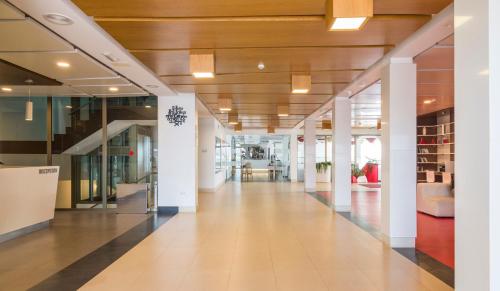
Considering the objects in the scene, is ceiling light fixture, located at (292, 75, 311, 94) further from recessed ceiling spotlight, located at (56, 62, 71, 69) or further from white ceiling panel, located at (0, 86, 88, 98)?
white ceiling panel, located at (0, 86, 88, 98)

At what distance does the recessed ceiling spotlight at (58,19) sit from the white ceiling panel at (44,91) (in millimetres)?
4441

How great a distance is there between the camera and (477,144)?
2.06 m

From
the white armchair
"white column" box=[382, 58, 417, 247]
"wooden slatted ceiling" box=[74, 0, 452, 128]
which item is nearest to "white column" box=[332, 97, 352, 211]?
the white armchair

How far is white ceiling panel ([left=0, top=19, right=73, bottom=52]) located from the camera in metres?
4.02

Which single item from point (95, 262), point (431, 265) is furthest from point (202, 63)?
point (431, 265)

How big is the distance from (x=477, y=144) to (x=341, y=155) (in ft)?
24.1

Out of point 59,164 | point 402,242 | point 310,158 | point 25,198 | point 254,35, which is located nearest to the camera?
point 254,35

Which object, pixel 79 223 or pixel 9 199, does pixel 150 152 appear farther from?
pixel 9 199

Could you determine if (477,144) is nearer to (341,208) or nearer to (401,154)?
(401,154)

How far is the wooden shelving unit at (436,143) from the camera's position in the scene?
13078mm

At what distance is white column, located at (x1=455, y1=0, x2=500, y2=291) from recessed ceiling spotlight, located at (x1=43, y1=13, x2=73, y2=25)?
147 inches

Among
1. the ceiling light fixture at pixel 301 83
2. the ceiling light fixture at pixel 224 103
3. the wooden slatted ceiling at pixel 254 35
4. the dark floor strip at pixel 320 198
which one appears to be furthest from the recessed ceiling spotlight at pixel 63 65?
the dark floor strip at pixel 320 198

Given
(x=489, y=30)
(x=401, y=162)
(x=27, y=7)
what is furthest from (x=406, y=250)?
(x=27, y=7)

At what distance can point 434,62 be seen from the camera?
602cm
